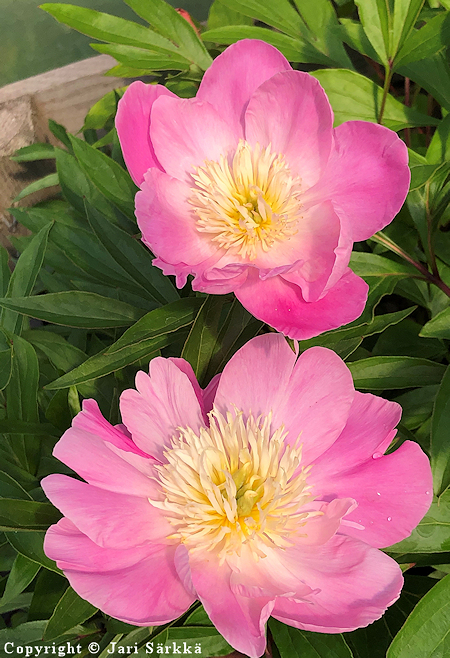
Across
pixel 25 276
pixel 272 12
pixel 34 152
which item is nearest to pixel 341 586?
pixel 25 276

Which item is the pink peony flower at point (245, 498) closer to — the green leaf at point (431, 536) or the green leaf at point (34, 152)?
the green leaf at point (431, 536)

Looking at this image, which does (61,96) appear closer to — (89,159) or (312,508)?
(89,159)

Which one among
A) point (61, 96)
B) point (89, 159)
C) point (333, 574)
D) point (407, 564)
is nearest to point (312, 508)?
point (333, 574)

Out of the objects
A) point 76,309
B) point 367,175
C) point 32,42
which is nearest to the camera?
point 367,175

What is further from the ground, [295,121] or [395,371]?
[295,121]

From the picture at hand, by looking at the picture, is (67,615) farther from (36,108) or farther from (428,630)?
(36,108)

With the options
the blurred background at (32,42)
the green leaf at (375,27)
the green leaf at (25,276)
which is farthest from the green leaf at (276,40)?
the blurred background at (32,42)

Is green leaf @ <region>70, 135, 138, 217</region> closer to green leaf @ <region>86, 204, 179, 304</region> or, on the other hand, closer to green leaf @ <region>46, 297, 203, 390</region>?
green leaf @ <region>86, 204, 179, 304</region>
